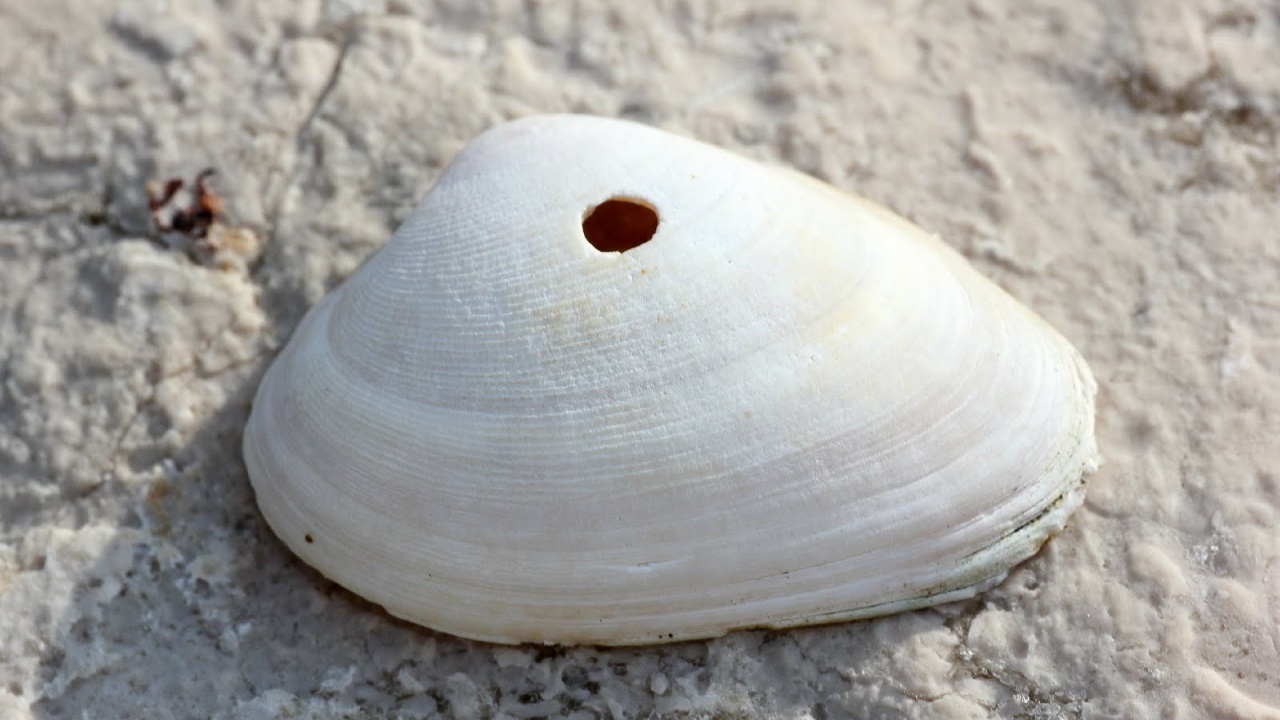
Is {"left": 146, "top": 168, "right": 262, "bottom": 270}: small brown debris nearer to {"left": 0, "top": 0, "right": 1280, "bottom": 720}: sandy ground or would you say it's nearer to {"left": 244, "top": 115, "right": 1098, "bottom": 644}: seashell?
{"left": 0, "top": 0, "right": 1280, "bottom": 720}: sandy ground

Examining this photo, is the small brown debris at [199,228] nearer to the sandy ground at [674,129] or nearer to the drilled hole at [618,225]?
the sandy ground at [674,129]

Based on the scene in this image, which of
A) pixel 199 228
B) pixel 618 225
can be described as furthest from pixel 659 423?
pixel 199 228

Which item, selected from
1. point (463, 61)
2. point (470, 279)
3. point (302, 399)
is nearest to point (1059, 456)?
point (470, 279)

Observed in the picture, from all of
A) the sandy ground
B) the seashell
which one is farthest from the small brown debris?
the seashell

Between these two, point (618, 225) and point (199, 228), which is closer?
point (618, 225)

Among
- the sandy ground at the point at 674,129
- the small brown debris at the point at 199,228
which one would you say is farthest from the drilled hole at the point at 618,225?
the small brown debris at the point at 199,228

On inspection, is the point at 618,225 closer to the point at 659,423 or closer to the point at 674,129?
the point at 659,423

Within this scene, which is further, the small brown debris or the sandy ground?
the small brown debris
